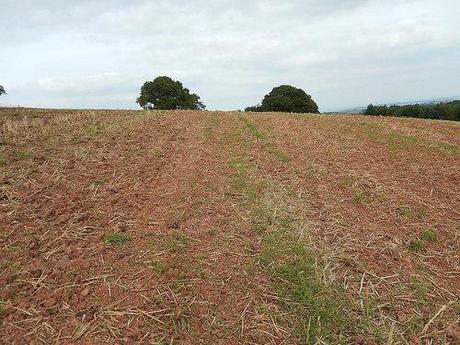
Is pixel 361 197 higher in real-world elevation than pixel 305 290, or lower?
higher

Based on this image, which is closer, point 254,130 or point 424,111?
point 254,130

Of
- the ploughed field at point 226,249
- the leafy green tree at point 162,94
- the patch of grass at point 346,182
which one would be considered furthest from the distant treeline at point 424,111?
the ploughed field at point 226,249

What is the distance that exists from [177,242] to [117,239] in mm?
898

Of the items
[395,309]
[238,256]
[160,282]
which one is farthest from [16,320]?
[395,309]

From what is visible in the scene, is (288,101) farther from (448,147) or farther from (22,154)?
(22,154)

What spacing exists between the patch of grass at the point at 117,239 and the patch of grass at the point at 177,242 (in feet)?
2.07

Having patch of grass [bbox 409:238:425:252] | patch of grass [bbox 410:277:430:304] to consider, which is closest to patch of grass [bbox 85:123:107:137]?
patch of grass [bbox 409:238:425:252]

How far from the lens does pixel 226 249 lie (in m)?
5.82

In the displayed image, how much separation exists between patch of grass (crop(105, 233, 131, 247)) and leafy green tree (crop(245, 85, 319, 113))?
56.4 meters

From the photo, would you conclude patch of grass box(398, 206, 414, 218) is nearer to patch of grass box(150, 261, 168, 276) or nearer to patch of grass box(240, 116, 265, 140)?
patch of grass box(150, 261, 168, 276)

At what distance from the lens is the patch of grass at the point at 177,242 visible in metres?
5.72

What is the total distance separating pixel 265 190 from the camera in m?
8.30

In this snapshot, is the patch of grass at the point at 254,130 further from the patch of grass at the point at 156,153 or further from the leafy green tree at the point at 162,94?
the leafy green tree at the point at 162,94

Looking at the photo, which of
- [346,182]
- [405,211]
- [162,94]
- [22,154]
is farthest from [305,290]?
[162,94]
